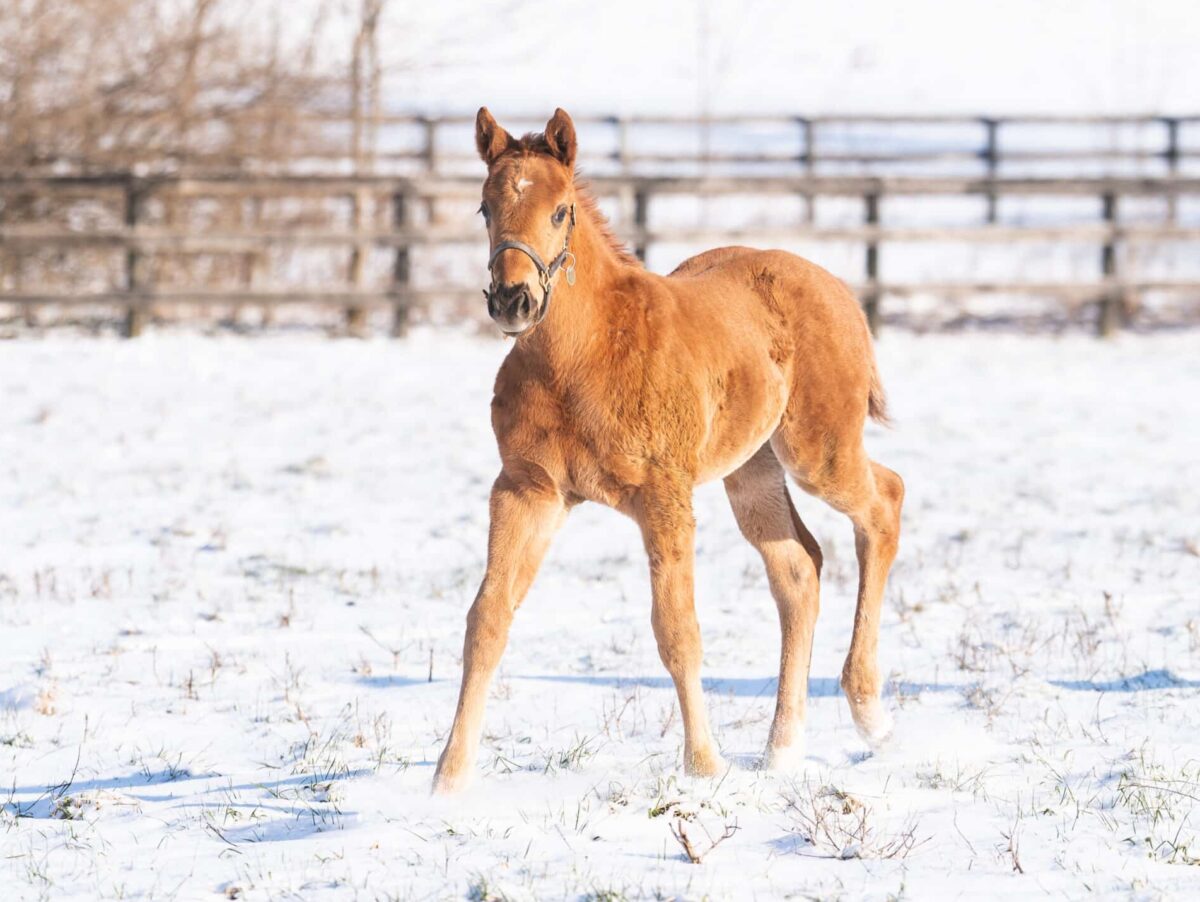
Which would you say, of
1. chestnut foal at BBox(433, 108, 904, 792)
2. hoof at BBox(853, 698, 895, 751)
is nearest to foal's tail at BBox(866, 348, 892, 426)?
chestnut foal at BBox(433, 108, 904, 792)

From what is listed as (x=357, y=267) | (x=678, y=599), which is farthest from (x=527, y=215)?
(x=357, y=267)

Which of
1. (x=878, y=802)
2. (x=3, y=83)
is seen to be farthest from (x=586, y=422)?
(x=3, y=83)

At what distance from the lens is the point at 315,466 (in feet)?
31.7

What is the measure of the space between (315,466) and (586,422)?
5.95 metres

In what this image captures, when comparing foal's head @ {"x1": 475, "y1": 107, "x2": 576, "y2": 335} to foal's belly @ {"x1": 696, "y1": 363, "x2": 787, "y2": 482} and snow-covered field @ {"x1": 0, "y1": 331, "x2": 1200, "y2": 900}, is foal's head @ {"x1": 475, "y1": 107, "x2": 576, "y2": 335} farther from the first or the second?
snow-covered field @ {"x1": 0, "y1": 331, "x2": 1200, "y2": 900}

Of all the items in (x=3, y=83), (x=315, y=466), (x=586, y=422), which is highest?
(x=3, y=83)

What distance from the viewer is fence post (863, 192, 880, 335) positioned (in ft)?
50.0

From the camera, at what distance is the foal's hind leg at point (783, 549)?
187 inches

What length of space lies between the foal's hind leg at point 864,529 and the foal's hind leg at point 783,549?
0.43ft

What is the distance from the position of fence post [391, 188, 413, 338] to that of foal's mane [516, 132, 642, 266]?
1068 centimetres

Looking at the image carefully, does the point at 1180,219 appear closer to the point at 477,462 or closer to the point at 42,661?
the point at 477,462

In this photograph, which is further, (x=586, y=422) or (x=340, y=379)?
(x=340, y=379)

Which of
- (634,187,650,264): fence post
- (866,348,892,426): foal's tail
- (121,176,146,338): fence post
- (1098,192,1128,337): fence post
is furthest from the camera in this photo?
(1098,192,1128,337): fence post

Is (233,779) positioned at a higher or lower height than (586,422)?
lower
